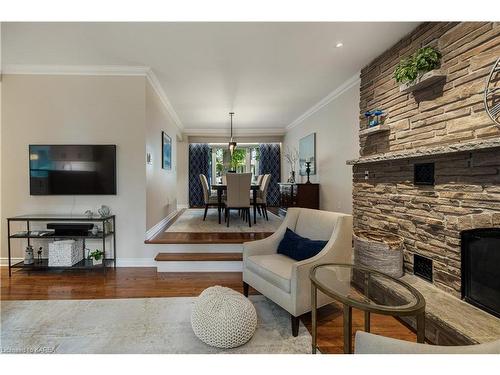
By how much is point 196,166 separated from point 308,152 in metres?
3.76

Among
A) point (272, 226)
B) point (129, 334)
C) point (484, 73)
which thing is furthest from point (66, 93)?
point (484, 73)

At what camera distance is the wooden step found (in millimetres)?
3119

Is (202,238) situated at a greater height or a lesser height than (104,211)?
lesser

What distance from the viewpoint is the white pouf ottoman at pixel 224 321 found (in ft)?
5.33

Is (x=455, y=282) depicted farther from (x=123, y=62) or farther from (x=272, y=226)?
(x=123, y=62)

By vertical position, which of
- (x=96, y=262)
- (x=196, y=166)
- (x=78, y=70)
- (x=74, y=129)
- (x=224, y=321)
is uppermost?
(x=78, y=70)

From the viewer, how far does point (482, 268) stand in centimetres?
176

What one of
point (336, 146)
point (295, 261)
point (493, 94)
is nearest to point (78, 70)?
point (295, 261)

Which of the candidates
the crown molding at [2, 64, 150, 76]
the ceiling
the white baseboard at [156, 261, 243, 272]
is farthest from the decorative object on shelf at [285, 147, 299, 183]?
the crown molding at [2, 64, 150, 76]

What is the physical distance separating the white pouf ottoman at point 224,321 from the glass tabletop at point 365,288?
22.0 inches

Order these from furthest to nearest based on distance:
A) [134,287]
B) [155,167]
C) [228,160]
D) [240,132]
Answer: [228,160] → [240,132] → [155,167] → [134,287]

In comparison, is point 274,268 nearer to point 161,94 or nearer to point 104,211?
point 104,211

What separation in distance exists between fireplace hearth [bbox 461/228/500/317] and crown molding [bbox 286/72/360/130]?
2686 millimetres
